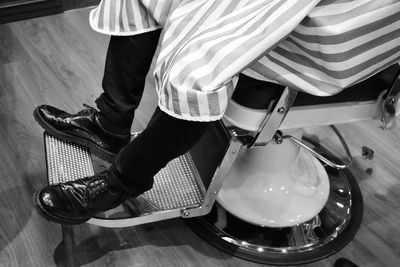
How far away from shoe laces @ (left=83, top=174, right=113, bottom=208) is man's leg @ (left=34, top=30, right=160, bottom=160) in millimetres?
219

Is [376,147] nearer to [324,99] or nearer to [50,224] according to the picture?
[324,99]

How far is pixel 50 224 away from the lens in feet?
5.24

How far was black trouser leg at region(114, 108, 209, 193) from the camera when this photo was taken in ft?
3.99

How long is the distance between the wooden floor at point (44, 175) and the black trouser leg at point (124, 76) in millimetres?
352

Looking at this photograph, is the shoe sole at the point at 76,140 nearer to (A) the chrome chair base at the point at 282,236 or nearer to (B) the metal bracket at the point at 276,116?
(A) the chrome chair base at the point at 282,236

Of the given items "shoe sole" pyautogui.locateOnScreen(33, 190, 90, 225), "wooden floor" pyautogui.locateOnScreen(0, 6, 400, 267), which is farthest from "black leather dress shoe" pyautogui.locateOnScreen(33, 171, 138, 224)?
"wooden floor" pyautogui.locateOnScreen(0, 6, 400, 267)

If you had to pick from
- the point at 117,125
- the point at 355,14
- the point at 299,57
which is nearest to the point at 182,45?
the point at 299,57

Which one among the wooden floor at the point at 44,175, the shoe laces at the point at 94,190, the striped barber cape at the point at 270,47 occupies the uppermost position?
the striped barber cape at the point at 270,47

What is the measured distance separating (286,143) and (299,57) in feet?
1.75

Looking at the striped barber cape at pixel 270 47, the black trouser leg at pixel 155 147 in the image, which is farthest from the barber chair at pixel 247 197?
the striped barber cape at pixel 270 47

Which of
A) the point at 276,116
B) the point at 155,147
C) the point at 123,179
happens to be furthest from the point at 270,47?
the point at 123,179

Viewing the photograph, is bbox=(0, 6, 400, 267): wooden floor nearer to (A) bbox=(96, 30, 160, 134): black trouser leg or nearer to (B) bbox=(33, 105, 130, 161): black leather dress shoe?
(B) bbox=(33, 105, 130, 161): black leather dress shoe

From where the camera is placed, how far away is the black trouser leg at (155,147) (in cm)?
121

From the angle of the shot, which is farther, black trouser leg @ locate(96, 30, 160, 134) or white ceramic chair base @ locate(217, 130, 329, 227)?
white ceramic chair base @ locate(217, 130, 329, 227)
